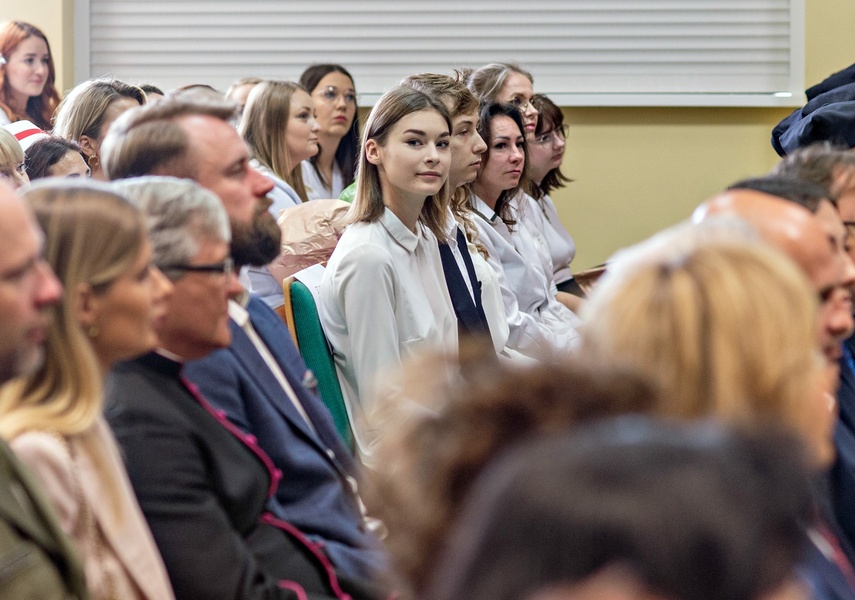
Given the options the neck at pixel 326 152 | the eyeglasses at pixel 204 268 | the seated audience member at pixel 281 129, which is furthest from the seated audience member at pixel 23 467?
the neck at pixel 326 152

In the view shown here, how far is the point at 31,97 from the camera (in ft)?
13.9

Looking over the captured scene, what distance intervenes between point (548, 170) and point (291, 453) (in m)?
2.91

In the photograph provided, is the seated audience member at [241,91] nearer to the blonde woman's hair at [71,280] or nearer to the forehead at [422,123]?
the forehead at [422,123]

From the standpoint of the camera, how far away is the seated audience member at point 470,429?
71 cm

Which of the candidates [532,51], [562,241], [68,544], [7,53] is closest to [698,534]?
[68,544]

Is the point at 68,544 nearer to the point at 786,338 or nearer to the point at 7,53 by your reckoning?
the point at 786,338

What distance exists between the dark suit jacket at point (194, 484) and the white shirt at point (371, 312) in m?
0.81

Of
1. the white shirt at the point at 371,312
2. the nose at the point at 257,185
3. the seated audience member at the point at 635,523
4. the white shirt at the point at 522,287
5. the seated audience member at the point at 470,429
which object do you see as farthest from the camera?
the white shirt at the point at 522,287

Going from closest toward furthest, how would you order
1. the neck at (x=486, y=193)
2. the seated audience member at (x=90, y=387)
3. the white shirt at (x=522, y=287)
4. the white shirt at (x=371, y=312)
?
the seated audience member at (x=90, y=387) < the white shirt at (x=371, y=312) < the white shirt at (x=522, y=287) < the neck at (x=486, y=193)

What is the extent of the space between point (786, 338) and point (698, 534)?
0.45 meters

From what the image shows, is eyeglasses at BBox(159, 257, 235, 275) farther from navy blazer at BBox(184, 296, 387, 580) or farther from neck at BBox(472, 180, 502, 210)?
neck at BBox(472, 180, 502, 210)

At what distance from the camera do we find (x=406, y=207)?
2857 millimetres

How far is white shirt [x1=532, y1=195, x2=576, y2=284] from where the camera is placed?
420cm

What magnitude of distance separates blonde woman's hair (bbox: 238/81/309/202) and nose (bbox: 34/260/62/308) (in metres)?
2.81
